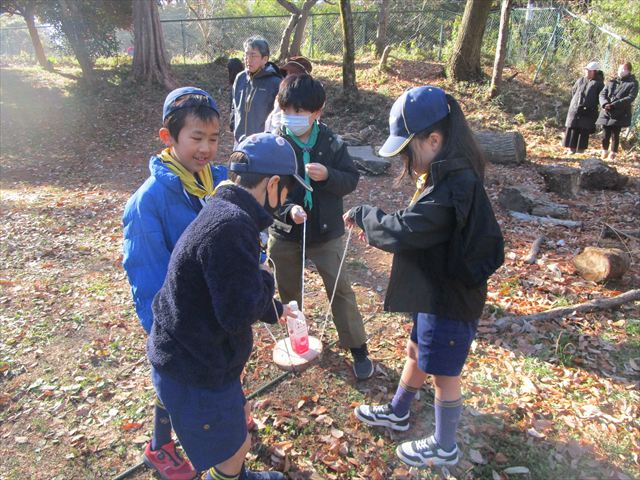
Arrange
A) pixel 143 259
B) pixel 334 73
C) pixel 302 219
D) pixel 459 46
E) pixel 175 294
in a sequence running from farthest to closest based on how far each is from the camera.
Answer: pixel 334 73, pixel 459 46, pixel 302 219, pixel 143 259, pixel 175 294

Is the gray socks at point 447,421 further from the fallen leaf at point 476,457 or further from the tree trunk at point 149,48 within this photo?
the tree trunk at point 149,48

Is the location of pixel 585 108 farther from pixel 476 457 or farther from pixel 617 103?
pixel 476 457

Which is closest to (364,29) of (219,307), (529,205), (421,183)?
(529,205)

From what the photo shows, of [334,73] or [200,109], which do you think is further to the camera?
[334,73]

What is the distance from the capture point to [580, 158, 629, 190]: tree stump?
7.83m

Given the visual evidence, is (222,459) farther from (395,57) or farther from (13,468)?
(395,57)

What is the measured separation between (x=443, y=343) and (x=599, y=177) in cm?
695

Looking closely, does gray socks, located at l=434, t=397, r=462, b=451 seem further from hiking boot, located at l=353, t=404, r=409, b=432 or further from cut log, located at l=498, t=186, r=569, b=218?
cut log, located at l=498, t=186, r=569, b=218

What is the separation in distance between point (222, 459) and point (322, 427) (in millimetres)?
1192

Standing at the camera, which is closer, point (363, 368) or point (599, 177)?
point (363, 368)

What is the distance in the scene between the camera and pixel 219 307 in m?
1.73

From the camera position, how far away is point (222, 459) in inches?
80.2

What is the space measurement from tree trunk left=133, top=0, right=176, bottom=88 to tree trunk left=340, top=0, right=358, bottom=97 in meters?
5.56

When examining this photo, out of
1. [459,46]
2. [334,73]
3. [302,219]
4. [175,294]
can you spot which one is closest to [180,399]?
[175,294]
